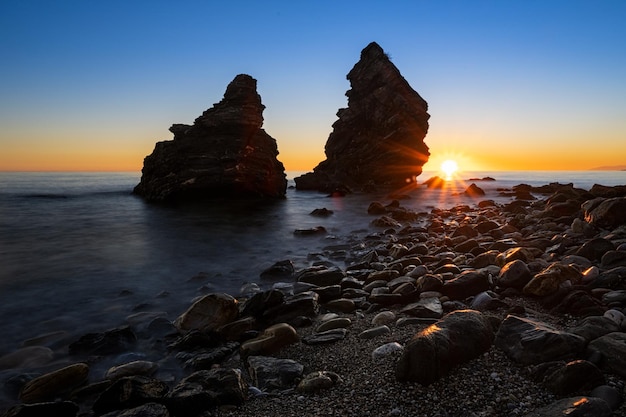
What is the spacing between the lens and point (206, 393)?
12.8 ft

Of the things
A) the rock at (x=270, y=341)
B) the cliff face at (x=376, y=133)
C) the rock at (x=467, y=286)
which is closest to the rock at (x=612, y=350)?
the rock at (x=467, y=286)

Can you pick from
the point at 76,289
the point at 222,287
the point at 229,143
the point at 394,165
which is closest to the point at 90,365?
the point at 222,287

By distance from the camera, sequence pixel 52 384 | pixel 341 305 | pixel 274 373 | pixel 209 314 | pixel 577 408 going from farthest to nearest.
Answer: pixel 341 305 → pixel 209 314 → pixel 52 384 → pixel 274 373 → pixel 577 408

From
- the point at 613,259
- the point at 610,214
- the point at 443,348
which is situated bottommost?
the point at 443,348

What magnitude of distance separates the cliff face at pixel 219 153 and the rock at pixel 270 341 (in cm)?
3214

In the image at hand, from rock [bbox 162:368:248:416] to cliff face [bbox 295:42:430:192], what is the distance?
159 feet

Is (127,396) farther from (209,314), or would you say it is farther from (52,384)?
(209,314)

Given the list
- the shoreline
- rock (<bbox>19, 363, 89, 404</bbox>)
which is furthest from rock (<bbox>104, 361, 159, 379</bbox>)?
rock (<bbox>19, 363, 89, 404</bbox>)

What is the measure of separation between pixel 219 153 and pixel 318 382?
34.7 metres

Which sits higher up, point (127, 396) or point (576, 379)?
point (576, 379)

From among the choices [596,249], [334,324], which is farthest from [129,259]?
[596,249]

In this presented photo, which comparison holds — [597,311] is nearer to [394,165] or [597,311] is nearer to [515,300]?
[515,300]

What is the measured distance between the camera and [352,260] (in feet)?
39.9

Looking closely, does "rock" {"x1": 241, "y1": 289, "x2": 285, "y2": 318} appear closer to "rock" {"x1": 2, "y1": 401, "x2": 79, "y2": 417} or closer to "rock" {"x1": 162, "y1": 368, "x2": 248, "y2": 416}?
"rock" {"x1": 162, "y1": 368, "x2": 248, "y2": 416}
